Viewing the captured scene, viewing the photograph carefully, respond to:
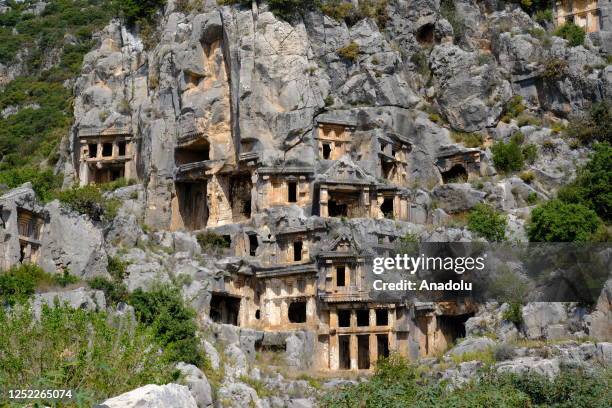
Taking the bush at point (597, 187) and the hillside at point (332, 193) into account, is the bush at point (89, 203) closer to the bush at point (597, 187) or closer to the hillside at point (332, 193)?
the hillside at point (332, 193)

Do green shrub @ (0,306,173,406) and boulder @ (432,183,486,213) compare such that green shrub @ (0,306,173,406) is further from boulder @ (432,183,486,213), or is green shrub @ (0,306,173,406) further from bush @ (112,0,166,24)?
bush @ (112,0,166,24)

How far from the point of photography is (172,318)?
134 feet

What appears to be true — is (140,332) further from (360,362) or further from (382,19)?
(382,19)

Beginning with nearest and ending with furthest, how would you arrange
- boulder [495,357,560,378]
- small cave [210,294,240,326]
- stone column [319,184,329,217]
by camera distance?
boulder [495,357,560,378], small cave [210,294,240,326], stone column [319,184,329,217]

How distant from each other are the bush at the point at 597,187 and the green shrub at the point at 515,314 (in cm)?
960

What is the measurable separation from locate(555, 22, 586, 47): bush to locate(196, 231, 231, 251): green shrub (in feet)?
98.6

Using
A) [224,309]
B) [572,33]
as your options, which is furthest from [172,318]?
[572,33]

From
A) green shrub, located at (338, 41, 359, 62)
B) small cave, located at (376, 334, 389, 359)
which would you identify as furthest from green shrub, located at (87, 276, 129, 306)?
green shrub, located at (338, 41, 359, 62)

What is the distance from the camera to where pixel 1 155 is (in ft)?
262

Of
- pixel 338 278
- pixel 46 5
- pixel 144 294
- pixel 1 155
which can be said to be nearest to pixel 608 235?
pixel 338 278

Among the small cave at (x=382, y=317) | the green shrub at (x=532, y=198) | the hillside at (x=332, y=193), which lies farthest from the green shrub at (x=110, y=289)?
the green shrub at (x=532, y=198)

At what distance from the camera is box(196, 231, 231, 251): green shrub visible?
53.8 metres

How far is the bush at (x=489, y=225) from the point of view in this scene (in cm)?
5119

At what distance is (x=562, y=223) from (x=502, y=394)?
1918 cm
